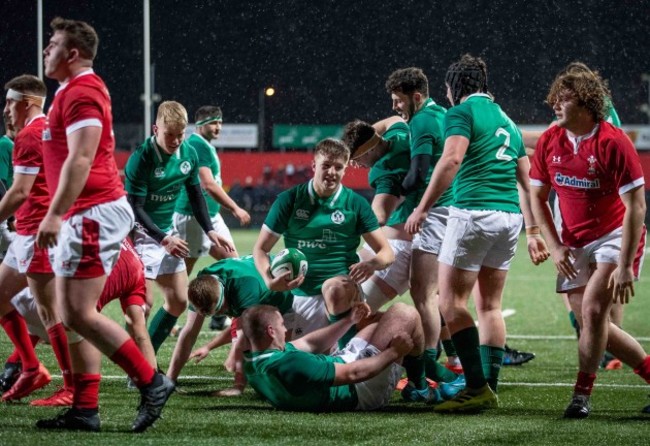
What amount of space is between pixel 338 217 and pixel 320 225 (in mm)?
110

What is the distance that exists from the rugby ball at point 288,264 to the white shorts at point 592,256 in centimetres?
131

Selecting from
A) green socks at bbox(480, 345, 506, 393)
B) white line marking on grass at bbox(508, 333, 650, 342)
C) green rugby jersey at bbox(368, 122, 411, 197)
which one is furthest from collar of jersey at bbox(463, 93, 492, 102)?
white line marking on grass at bbox(508, 333, 650, 342)

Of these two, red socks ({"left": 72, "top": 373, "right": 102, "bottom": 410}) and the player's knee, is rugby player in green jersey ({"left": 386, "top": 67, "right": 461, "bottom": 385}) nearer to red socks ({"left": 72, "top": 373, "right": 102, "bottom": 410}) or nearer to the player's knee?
the player's knee

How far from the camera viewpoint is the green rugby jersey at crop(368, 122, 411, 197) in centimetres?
616

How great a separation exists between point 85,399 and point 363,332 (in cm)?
141

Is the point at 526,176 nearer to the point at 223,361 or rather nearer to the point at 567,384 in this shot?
the point at 567,384

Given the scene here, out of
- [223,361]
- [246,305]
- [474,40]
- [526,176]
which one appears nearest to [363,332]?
[246,305]

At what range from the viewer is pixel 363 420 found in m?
4.83

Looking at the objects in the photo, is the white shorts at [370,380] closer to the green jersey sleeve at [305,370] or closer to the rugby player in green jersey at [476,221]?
the green jersey sleeve at [305,370]

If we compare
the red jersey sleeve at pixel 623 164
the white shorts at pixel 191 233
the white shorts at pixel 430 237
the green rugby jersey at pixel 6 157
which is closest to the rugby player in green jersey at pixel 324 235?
the white shorts at pixel 430 237

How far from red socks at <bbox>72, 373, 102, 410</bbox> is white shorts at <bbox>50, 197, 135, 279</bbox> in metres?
0.52

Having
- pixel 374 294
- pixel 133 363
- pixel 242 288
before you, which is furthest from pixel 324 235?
pixel 133 363

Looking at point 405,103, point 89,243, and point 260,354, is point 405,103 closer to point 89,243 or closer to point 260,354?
point 260,354

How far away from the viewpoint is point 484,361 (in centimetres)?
544
